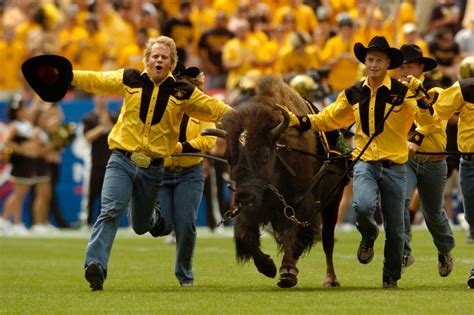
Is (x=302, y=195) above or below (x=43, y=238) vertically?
above

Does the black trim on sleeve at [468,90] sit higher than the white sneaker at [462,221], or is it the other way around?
the black trim on sleeve at [468,90]

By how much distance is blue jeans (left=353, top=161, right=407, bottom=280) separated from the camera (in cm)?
1260

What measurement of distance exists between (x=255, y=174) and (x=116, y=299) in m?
1.68

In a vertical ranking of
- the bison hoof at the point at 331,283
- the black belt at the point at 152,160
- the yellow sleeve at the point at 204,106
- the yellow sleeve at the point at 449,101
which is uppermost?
the yellow sleeve at the point at 449,101

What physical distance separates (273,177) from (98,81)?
1.80 m

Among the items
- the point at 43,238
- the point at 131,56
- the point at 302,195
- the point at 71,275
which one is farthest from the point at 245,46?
the point at 302,195

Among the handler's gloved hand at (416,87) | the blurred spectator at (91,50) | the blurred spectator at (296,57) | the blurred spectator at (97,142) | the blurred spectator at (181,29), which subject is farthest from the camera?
the blurred spectator at (91,50)

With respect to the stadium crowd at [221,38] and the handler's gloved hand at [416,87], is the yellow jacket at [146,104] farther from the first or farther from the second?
the stadium crowd at [221,38]

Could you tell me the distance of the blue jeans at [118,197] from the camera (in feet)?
42.3

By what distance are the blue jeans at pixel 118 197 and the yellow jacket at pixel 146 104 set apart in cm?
17

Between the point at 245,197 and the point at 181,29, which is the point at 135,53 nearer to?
the point at 181,29

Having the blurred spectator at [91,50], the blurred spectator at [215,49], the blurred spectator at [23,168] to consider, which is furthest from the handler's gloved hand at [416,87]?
the blurred spectator at [91,50]

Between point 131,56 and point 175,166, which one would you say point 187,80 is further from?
point 131,56

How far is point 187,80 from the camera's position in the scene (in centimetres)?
1380
